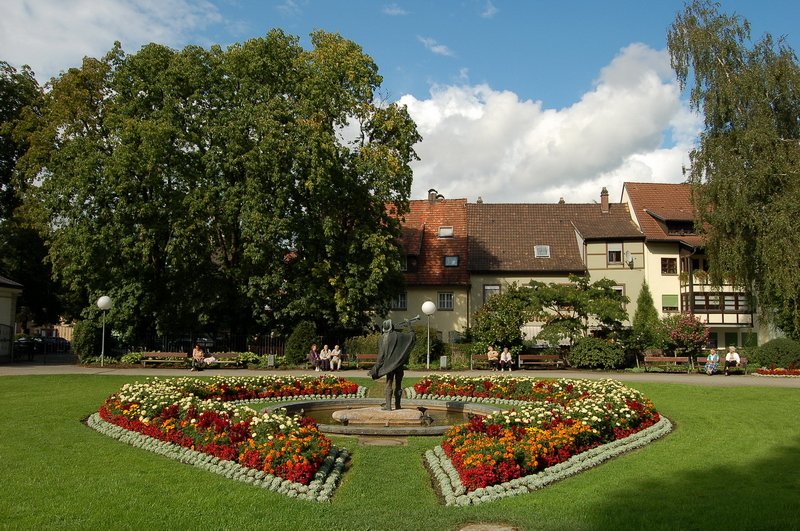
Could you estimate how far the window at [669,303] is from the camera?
44.2m

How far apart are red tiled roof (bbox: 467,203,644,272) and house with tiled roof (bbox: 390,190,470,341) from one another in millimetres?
1002

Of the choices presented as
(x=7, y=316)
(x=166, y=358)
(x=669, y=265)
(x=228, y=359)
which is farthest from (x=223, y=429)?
(x=669, y=265)

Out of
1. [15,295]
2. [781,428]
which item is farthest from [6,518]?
[15,295]

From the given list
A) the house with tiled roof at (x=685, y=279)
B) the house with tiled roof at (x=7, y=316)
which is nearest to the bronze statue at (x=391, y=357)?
the house with tiled roof at (x=7, y=316)

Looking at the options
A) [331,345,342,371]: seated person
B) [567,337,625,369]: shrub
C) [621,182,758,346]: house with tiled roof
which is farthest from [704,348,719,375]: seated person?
[331,345,342,371]: seated person

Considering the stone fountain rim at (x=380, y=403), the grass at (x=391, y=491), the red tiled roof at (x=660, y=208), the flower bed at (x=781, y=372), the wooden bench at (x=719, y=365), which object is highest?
the red tiled roof at (x=660, y=208)

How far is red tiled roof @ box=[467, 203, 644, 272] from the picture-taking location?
148ft

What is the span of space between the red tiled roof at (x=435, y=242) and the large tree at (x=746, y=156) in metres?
15.6

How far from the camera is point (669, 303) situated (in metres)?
44.3

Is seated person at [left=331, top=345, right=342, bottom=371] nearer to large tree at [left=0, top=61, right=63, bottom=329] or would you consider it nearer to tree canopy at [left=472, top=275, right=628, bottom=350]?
tree canopy at [left=472, top=275, right=628, bottom=350]

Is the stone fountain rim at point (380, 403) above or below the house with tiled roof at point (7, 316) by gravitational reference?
below

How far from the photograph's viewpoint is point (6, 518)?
8.07 m

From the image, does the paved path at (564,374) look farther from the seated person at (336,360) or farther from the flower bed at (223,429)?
the flower bed at (223,429)

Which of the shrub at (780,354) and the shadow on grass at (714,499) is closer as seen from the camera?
the shadow on grass at (714,499)
